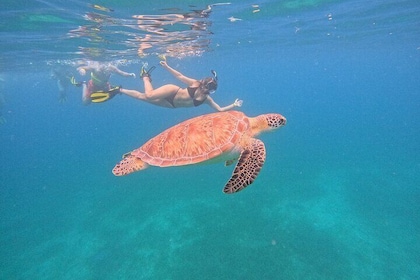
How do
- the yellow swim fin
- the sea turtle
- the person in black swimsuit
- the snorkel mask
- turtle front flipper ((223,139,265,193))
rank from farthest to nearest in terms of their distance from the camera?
1. the yellow swim fin
2. the person in black swimsuit
3. the snorkel mask
4. the sea turtle
5. turtle front flipper ((223,139,265,193))

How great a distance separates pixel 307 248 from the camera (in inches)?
309

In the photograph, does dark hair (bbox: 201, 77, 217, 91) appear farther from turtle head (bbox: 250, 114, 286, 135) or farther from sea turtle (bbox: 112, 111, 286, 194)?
turtle head (bbox: 250, 114, 286, 135)

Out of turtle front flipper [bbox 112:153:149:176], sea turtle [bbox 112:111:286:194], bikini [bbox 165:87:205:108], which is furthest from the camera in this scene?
bikini [bbox 165:87:205:108]

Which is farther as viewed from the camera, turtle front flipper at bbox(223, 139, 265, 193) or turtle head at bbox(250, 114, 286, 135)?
turtle head at bbox(250, 114, 286, 135)

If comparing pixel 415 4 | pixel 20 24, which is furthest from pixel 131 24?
pixel 415 4

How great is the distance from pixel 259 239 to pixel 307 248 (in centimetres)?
150

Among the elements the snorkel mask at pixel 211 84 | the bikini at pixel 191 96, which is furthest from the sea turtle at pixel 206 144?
the bikini at pixel 191 96

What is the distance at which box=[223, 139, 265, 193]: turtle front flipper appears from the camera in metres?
4.29

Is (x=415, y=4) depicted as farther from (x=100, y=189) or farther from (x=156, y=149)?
(x=100, y=189)

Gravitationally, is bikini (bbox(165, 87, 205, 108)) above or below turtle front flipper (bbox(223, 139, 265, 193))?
above

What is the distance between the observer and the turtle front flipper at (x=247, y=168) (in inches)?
169

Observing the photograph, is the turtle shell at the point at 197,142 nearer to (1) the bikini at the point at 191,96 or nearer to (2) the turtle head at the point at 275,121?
(2) the turtle head at the point at 275,121

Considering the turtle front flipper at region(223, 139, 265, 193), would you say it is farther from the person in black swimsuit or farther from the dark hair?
the person in black swimsuit

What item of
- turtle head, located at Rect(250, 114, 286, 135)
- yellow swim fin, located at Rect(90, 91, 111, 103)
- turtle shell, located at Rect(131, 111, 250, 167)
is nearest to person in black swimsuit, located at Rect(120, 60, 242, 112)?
yellow swim fin, located at Rect(90, 91, 111, 103)
